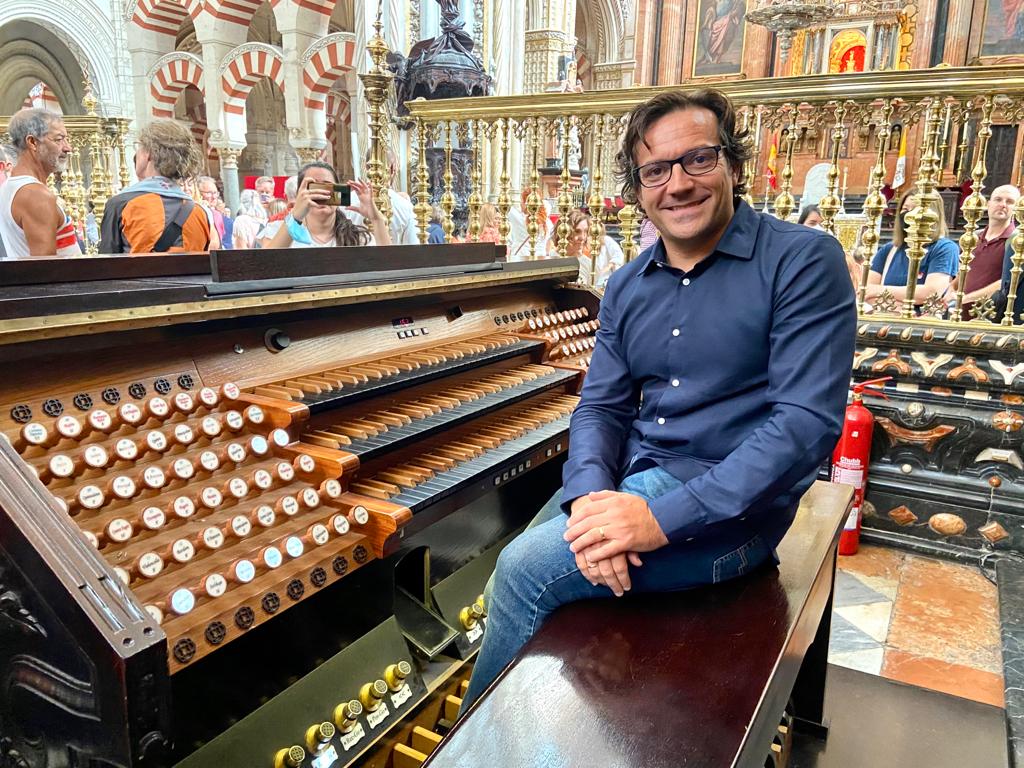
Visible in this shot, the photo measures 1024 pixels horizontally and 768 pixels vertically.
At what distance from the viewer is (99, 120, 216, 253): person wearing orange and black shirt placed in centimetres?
321

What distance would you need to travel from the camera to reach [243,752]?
1772 millimetres

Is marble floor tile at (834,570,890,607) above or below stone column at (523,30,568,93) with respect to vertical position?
below

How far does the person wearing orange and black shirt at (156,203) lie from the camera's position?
3209 millimetres

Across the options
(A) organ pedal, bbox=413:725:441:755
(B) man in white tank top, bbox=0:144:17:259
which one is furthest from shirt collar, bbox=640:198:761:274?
(B) man in white tank top, bbox=0:144:17:259

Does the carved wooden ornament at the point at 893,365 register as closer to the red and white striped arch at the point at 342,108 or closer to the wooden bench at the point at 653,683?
the wooden bench at the point at 653,683

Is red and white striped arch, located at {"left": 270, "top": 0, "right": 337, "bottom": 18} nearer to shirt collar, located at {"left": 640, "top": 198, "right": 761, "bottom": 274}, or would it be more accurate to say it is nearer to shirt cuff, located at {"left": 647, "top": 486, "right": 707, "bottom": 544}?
shirt collar, located at {"left": 640, "top": 198, "right": 761, "bottom": 274}

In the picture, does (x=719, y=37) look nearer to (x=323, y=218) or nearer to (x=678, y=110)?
(x=323, y=218)

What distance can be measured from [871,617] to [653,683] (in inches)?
93.2

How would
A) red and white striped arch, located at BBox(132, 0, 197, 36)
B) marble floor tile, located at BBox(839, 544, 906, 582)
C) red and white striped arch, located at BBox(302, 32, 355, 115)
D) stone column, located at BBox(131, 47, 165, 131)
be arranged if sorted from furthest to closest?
stone column, located at BBox(131, 47, 165, 131), red and white striped arch, located at BBox(132, 0, 197, 36), red and white striped arch, located at BBox(302, 32, 355, 115), marble floor tile, located at BBox(839, 544, 906, 582)

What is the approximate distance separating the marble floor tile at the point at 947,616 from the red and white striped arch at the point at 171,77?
1307 cm

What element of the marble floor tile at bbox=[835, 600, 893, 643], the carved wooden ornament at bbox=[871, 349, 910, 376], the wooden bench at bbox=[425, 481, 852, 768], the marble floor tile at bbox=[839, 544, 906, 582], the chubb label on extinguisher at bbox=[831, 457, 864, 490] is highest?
the carved wooden ornament at bbox=[871, 349, 910, 376]

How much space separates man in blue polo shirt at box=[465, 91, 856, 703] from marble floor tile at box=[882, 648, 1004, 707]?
1539 mm

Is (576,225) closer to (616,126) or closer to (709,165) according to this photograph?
(616,126)

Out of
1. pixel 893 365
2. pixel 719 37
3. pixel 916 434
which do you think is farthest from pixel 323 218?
pixel 719 37
